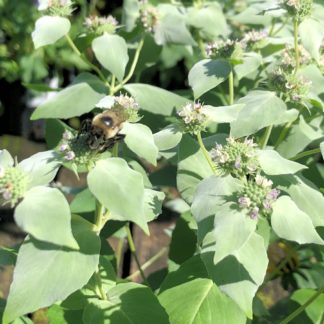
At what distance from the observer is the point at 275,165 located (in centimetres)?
73

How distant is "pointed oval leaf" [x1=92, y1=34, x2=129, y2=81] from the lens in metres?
1.00

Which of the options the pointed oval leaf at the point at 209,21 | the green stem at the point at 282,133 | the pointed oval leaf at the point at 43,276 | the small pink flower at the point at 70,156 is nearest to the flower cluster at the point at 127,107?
the small pink flower at the point at 70,156

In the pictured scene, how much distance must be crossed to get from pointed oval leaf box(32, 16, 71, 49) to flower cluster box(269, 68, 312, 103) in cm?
37

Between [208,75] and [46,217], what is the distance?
16.2 inches

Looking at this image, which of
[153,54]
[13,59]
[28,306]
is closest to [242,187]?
[28,306]

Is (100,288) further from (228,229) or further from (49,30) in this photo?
(49,30)

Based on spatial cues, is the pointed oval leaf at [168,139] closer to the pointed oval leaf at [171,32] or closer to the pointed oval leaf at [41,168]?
the pointed oval leaf at [41,168]

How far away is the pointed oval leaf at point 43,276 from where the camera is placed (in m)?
0.64

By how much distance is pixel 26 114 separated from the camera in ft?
8.81

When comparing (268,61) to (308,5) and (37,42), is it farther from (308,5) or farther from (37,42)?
(37,42)

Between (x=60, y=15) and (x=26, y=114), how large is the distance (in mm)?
1684

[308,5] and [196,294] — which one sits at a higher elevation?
[308,5]

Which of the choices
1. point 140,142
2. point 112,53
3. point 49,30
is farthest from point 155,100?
point 140,142

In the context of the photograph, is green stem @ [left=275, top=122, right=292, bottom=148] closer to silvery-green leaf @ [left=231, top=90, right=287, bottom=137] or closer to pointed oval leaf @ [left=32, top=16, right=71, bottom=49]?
silvery-green leaf @ [left=231, top=90, right=287, bottom=137]
